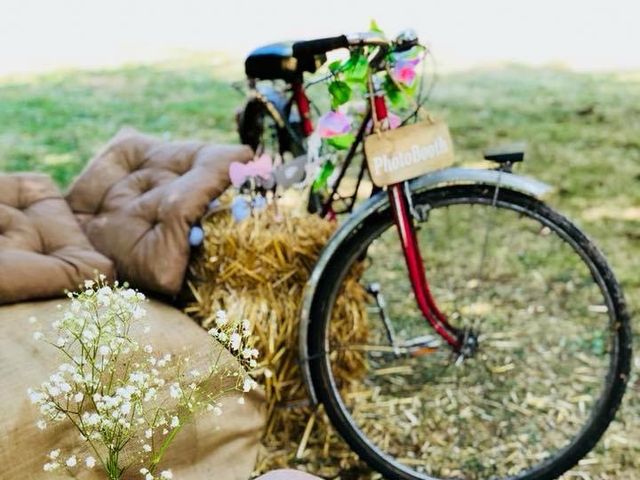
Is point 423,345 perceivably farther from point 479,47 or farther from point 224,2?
point 224,2

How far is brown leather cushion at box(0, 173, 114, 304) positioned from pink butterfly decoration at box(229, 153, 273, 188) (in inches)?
19.7

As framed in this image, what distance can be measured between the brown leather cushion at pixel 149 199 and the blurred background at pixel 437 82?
1.50 meters

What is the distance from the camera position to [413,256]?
2.69 m

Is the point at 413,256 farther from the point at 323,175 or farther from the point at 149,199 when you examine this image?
the point at 149,199

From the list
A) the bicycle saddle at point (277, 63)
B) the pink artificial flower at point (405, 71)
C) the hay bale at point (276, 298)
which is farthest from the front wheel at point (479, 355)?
the bicycle saddle at point (277, 63)

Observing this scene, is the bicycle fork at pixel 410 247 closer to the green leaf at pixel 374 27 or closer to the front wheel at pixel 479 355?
the front wheel at pixel 479 355

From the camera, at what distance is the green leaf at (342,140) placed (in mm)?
2732

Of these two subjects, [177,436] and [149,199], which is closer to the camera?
[177,436]

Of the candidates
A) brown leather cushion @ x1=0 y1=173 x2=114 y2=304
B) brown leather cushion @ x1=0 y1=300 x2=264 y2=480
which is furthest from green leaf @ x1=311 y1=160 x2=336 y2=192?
brown leather cushion @ x1=0 y1=173 x2=114 y2=304

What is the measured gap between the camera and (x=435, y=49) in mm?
9266

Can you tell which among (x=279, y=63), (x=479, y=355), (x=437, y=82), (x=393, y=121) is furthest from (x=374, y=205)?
(x=437, y=82)

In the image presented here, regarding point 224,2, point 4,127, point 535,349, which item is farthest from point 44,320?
point 224,2

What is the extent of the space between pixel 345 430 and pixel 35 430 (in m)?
0.98

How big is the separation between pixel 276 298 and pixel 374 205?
48 centimetres
